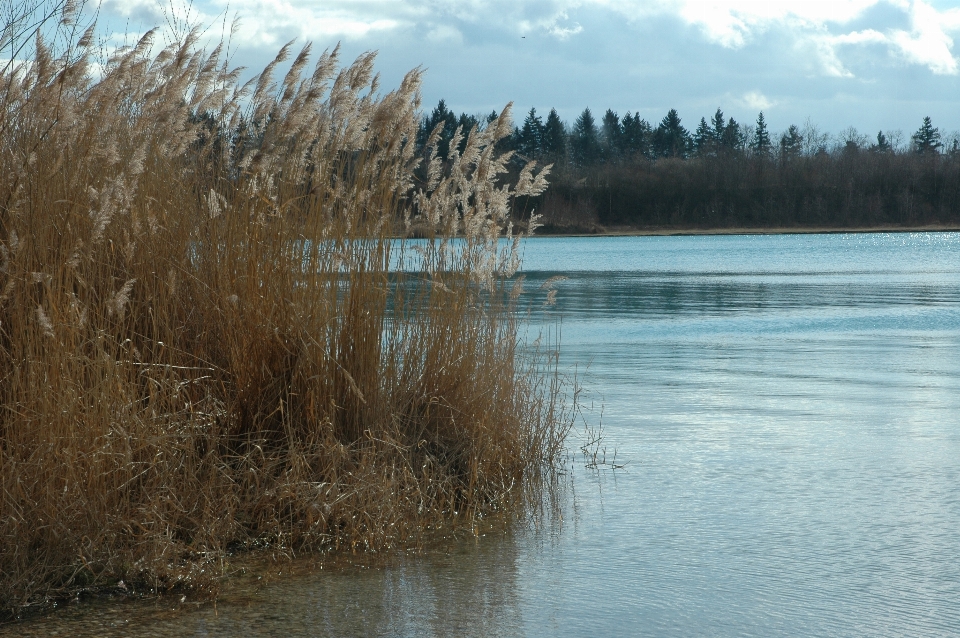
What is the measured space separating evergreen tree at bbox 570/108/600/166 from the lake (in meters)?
97.3

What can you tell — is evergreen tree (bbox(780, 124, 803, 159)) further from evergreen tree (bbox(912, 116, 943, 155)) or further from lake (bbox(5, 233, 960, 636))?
lake (bbox(5, 233, 960, 636))

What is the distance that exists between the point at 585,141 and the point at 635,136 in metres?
8.32

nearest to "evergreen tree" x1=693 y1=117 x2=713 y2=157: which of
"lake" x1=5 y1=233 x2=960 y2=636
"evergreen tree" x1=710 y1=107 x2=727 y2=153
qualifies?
"evergreen tree" x1=710 y1=107 x2=727 y2=153

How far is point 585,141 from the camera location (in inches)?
4469

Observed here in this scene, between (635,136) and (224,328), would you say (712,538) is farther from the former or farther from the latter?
(635,136)

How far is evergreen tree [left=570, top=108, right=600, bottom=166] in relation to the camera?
4250 inches

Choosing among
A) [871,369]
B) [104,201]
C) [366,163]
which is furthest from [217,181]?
[871,369]

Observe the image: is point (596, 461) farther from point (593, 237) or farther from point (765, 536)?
point (593, 237)

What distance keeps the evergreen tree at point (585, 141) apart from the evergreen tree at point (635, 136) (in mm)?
3356

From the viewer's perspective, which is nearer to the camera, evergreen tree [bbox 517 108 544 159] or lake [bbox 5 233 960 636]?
lake [bbox 5 233 960 636]

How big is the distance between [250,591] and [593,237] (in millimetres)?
78798

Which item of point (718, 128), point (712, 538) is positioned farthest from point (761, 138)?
point (712, 538)

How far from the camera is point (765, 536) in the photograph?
15.8 ft

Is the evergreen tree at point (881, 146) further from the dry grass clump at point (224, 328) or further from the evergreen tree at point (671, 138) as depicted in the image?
the dry grass clump at point (224, 328)
